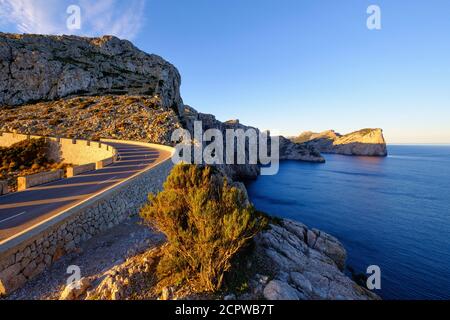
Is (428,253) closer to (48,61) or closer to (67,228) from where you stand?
(67,228)

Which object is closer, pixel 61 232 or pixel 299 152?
pixel 61 232

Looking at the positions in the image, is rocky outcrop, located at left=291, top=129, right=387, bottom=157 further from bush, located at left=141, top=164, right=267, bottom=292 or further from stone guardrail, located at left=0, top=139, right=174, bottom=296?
bush, located at left=141, top=164, right=267, bottom=292

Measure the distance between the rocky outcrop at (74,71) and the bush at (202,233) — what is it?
52.3m

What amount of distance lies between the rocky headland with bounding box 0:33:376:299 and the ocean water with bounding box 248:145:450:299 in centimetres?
674

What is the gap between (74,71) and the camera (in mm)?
64625

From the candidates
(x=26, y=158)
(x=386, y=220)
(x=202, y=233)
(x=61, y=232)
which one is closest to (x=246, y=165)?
(x=386, y=220)

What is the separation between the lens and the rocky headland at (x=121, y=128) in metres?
6.70

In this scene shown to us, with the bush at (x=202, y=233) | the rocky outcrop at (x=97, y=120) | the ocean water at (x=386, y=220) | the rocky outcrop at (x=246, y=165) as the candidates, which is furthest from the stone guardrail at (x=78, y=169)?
the rocky outcrop at (x=246, y=165)

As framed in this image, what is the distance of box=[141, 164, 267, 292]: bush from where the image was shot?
6.02 m

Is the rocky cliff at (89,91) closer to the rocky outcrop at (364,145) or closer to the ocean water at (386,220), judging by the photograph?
the ocean water at (386,220)

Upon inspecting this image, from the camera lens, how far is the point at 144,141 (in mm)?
38812

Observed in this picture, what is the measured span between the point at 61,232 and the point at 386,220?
38834mm

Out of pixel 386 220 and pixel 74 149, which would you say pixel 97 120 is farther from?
pixel 386 220

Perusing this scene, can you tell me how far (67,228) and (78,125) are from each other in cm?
4322
